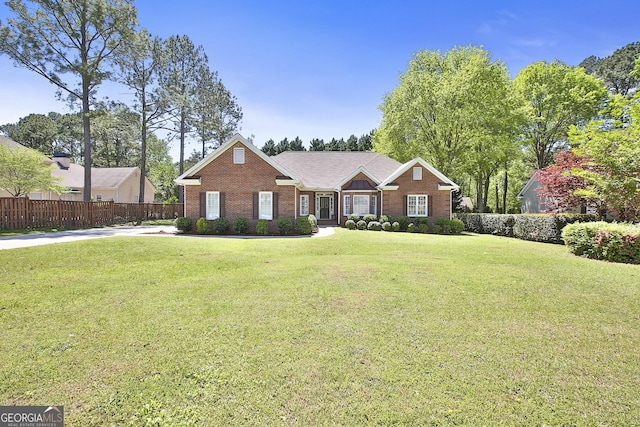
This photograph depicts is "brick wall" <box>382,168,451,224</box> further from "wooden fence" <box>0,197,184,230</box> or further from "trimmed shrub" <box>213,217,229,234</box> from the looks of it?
"wooden fence" <box>0,197,184,230</box>

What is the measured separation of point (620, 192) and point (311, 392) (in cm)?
1566

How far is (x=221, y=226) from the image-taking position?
1889 cm

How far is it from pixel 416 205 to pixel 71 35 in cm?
2718

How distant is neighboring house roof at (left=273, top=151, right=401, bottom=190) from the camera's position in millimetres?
25453

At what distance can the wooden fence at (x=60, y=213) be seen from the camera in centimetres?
1738

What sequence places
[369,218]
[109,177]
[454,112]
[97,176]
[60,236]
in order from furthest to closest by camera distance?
1. [97,176]
2. [109,177]
3. [454,112]
4. [369,218]
5. [60,236]

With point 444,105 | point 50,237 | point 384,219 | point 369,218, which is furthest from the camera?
point 444,105

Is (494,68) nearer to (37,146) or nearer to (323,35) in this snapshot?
(323,35)

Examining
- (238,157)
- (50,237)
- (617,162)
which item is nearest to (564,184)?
(617,162)

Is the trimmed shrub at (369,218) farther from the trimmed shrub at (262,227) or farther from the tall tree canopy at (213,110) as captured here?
the tall tree canopy at (213,110)

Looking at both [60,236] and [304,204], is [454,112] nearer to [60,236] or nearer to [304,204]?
[304,204]

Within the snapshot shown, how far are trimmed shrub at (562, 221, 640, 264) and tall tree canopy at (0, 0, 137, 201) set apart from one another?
2894 centimetres

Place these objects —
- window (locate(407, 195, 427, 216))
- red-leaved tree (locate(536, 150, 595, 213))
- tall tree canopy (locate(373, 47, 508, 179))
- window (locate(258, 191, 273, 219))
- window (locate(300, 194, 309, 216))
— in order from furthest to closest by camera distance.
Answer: tall tree canopy (locate(373, 47, 508, 179))
window (locate(300, 194, 309, 216))
window (locate(407, 195, 427, 216))
window (locate(258, 191, 273, 219))
red-leaved tree (locate(536, 150, 595, 213))

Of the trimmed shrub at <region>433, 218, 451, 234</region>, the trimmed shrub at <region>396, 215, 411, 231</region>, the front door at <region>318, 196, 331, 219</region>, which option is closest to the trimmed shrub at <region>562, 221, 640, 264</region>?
the trimmed shrub at <region>433, 218, 451, 234</region>
